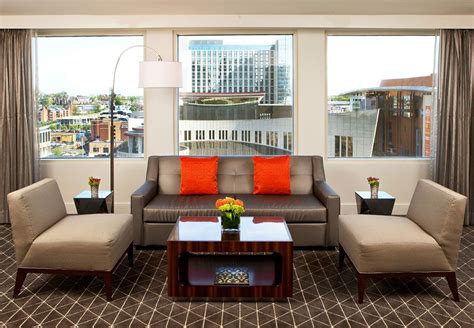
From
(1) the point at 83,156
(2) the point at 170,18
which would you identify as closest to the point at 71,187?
(1) the point at 83,156

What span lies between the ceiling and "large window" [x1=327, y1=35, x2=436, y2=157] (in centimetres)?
54

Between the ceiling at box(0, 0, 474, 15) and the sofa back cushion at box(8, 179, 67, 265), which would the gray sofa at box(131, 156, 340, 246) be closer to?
the sofa back cushion at box(8, 179, 67, 265)

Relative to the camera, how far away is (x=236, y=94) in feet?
20.9

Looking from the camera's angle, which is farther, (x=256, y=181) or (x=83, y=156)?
(x=83, y=156)

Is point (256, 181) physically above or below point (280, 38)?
below

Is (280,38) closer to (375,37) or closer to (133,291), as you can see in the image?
(375,37)

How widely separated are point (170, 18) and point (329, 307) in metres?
3.97

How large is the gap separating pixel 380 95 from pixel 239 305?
3874mm

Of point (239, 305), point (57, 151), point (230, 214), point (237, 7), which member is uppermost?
point (237, 7)

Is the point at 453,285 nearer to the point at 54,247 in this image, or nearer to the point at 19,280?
the point at 54,247

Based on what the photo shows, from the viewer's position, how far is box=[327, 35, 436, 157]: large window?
248 inches

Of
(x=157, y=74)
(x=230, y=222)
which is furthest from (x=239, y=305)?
(x=157, y=74)

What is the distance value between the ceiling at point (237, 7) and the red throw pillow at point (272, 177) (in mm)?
1799

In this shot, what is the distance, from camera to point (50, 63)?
20.7 feet
